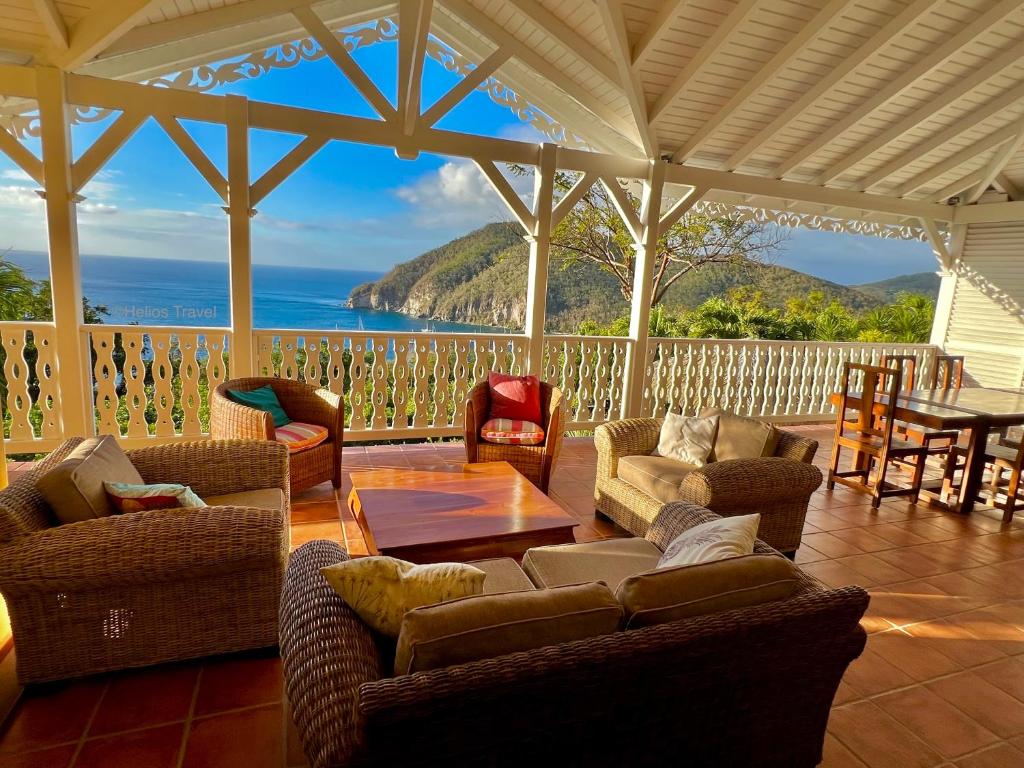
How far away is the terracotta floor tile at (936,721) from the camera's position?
204 cm

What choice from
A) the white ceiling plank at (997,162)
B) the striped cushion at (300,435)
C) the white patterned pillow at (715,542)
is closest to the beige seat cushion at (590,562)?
the white patterned pillow at (715,542)

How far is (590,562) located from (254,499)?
5.04 feet

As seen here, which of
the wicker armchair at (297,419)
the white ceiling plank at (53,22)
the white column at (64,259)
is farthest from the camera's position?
the white column at (64,259)

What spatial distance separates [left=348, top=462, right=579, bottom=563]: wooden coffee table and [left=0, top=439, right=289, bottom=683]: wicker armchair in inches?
19.9

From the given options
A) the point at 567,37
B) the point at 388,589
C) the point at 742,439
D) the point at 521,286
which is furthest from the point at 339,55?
the point at 521,286

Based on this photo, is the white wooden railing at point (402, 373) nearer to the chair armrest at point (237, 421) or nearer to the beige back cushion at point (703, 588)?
the chair armrest at point (237, 421)

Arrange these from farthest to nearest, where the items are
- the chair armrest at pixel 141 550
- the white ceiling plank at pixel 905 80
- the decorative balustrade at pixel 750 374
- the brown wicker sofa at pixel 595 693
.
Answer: the decorative balustrade at pixel 750 374 < the white ceiling plank at pixel 905 80 < the chair armrest at pixel 141 550 < the brown wicker sofa at pixel 595 693

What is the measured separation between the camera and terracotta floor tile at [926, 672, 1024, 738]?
2.14 m

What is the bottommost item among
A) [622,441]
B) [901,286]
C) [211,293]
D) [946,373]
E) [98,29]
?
[622,441]

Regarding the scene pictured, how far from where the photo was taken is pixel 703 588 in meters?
1.49

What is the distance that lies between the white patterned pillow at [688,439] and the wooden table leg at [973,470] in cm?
224

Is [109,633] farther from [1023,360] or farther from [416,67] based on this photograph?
[1023,360]

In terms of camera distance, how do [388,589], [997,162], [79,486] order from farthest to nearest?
[997,162], [79,486], [388,589]

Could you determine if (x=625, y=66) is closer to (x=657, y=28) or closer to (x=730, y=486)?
(x=657, y=28)
